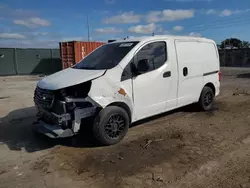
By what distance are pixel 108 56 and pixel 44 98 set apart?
1590mm

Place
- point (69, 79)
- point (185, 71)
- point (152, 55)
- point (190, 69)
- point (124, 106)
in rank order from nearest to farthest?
point (69, 79) < point (124, 106) < point (152, 55) < point (185, 71) < point (190, 69)

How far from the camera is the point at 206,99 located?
6.61 m

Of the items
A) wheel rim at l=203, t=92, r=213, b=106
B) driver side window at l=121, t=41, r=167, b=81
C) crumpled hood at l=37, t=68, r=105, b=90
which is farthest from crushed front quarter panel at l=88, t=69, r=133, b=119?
wheel rim at l=203, t=92, r=213, b=106

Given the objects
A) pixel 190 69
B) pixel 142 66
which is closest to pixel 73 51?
pixel 190 69

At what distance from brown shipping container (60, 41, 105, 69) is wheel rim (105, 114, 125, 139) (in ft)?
55.0

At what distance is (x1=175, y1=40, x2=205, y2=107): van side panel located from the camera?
5.67 metres

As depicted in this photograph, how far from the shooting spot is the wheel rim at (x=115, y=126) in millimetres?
4451

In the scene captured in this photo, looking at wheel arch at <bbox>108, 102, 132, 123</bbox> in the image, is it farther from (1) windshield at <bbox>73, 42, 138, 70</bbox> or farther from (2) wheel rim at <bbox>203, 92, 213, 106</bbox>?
(2) wheel rim at <bbox>203, 92, 213, 106</bbox>

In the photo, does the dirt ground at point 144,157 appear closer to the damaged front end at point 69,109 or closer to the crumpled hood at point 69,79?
the damaged front end at point 69,109

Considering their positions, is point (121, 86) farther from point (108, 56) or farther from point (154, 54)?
Result: point (154, 54)

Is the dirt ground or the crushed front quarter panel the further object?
the crushed front quarter panel

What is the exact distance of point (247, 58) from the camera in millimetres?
28219

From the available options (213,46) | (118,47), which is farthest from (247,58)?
(118,47)

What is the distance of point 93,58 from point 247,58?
27.4 m
